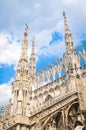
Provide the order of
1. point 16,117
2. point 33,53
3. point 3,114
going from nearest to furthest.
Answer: point 16,117
point 3,114
point 33,53

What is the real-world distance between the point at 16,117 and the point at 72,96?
6.78 meters

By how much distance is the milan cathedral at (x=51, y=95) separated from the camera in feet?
76.3

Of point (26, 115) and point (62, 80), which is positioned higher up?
point (62, 80)

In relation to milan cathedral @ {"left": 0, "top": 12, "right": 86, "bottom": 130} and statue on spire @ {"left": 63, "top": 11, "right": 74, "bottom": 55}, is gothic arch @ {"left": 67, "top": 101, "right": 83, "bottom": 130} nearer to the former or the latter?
milan cathedral @ {"left": 0, "top": 12, "right": 86, "bottom": 130}

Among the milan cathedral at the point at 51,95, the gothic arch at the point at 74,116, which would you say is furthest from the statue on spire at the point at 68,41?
the gothic arch at the point at 74,116

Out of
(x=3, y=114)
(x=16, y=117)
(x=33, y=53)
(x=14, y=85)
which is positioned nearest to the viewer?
(x=16, y=117)

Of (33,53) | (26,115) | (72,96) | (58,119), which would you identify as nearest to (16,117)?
(26,115)

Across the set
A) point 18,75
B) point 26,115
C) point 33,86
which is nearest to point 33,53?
point 33,86

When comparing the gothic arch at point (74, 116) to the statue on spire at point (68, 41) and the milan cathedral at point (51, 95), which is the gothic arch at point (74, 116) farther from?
the statue on spire at point (68, 41)

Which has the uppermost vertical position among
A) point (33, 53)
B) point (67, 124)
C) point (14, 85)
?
point (33, 53)

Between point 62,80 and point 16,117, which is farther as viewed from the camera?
point 62,80

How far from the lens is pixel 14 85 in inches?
1155

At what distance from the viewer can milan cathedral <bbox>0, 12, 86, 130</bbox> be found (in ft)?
76.3

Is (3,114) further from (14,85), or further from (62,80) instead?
(62,80)
